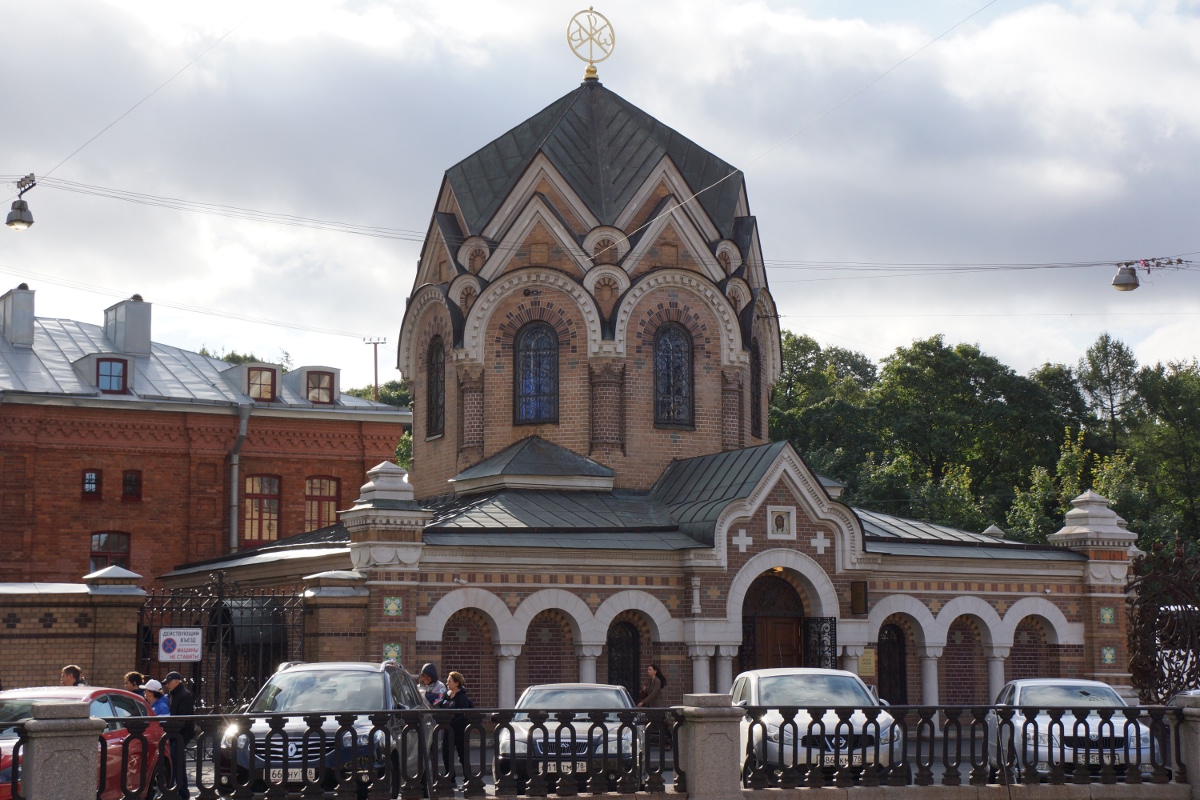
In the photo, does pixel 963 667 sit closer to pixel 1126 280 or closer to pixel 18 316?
pixel 1126 280

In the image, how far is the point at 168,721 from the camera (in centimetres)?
1330

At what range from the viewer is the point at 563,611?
24.7 meters

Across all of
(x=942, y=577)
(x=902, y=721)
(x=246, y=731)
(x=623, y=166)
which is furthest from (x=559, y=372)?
(x=246, y=731)

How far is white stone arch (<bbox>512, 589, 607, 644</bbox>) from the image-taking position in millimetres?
24234

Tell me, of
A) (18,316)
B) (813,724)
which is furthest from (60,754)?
(18,316)

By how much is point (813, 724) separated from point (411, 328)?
18.6 m

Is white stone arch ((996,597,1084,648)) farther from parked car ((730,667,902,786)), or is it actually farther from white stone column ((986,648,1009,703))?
parked car ((730,667,902,786))

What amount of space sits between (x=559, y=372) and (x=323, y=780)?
16427 mm

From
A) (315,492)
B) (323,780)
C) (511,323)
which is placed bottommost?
(323,780)

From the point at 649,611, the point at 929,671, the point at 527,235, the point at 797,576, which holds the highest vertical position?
the point at 527,235

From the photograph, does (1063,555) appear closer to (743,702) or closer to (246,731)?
(743,702)

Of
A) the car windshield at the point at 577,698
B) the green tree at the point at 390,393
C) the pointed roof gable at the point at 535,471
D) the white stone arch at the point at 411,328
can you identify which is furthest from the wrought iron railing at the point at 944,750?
the green tree at the point at 390,393

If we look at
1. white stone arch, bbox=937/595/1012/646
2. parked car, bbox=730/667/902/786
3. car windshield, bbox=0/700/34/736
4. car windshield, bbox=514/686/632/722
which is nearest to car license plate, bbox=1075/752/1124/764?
parked car, bbox=730/667/902/786

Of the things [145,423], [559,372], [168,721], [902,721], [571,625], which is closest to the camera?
[168,721]
